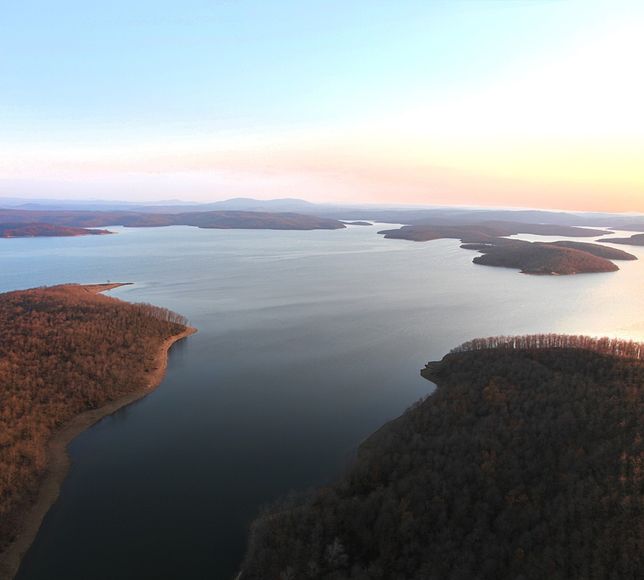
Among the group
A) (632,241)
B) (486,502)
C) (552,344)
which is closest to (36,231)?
(552,344)

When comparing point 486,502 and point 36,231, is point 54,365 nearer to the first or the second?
point 486,502

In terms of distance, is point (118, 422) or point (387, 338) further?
point (387, 338)

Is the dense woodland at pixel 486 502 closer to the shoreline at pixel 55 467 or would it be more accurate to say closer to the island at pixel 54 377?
the shoreline at pixel 55 467

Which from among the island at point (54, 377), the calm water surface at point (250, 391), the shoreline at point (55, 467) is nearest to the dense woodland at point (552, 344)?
the calm water surface at point (250, 391)

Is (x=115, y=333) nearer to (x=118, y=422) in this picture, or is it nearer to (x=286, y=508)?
(x=118, y=422)

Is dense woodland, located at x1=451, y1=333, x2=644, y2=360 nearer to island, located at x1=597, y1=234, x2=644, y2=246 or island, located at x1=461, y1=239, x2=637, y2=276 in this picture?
island, located at x1=461, y1=239, x2=637, y2=276

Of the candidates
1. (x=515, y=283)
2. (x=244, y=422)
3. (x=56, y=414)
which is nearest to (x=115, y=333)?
(x=56, y=414)
